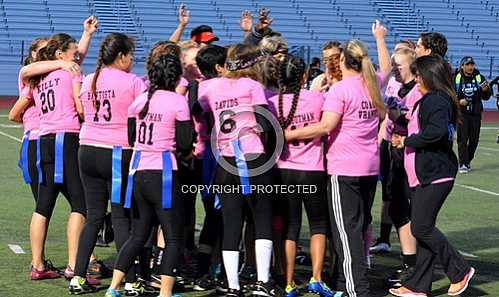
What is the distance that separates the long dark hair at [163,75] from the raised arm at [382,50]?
A: 5.71 feet

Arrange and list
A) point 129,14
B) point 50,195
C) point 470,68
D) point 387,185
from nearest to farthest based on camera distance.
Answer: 1. point 50,195
2. point 387,185
3. point 470,68
4. point 129,14

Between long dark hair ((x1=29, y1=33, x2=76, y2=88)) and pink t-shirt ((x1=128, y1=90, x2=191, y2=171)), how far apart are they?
1260mm

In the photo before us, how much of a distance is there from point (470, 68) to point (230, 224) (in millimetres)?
11420

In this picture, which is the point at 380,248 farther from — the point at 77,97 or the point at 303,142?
the point at 77,97

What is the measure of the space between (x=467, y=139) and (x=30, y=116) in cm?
1042

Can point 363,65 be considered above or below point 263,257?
above

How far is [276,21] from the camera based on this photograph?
130 ft

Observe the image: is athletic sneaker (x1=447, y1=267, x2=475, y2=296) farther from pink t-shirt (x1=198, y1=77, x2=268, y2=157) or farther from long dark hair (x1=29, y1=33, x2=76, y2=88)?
long dark hair (x1=29, y1=33, x2=76, y2=88)

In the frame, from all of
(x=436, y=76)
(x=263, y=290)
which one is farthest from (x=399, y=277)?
(x=436, y=76)

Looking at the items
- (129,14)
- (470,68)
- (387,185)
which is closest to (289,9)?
(129,14)

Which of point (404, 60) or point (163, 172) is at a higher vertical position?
point (404, 60)

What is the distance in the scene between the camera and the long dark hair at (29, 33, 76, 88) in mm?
7871

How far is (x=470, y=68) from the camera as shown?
17797 mm

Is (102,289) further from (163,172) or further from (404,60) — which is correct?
(404,60)
